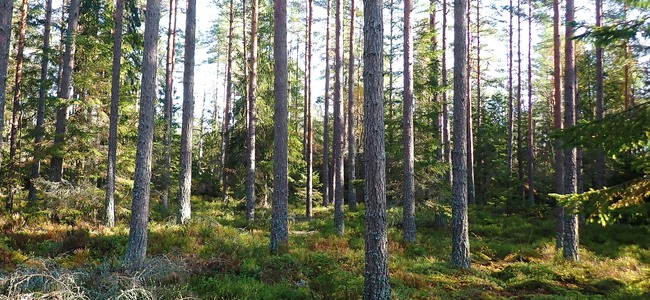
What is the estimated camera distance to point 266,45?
20.5 m

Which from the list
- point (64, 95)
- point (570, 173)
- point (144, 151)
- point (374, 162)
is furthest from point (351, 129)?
point (374, 162)

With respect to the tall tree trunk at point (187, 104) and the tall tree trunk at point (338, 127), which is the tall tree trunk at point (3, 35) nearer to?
the tall tree trunk at point (187, 104)

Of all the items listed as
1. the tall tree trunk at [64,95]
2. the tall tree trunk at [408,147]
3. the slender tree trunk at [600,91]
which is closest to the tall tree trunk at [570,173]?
the tall tree trunk at [408,147]

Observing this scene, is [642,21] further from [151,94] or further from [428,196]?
[428,196]

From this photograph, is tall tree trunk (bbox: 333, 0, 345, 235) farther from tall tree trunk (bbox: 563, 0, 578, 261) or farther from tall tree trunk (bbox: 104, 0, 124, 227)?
tall tree trunk (bbox: 104, 0, 124, 227)

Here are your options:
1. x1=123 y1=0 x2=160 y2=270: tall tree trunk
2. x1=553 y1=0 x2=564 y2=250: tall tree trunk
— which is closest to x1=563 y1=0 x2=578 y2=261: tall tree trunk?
x1=553 y1=0 x2=564 y2=250: tall tree trunk

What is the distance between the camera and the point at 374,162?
6.18m

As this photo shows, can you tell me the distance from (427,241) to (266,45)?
1372cm

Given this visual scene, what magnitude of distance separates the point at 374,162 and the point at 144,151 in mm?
5752

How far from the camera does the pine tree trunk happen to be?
10.8 m

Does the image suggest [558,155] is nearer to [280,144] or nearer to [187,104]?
[280,144]

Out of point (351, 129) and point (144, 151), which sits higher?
A: point (351, 129)

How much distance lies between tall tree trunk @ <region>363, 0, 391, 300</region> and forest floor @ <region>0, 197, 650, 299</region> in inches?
30.9

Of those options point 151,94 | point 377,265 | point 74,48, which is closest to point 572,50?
point 377,265
